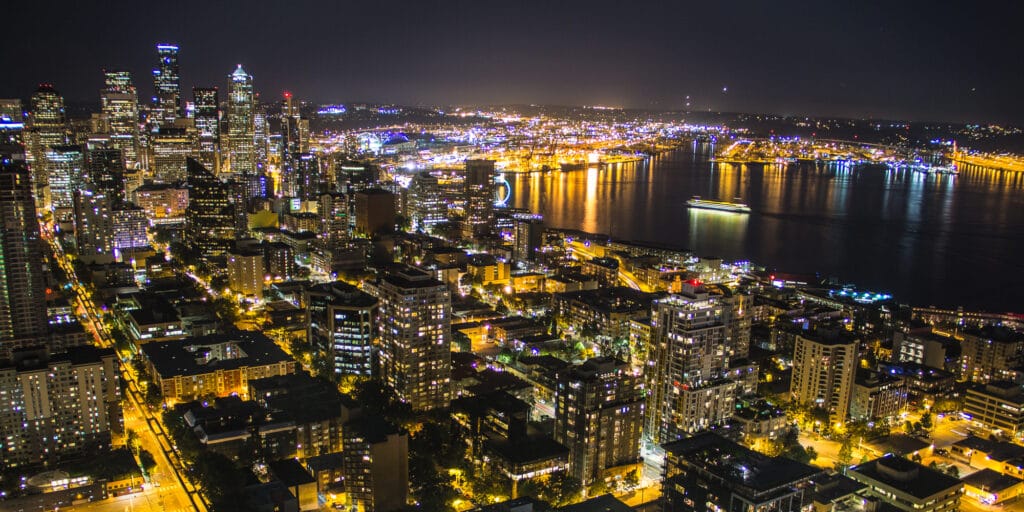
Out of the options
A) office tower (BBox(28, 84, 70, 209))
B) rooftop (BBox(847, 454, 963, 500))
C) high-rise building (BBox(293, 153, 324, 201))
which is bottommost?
rooftop (BBox(847, 454, 963, 500))

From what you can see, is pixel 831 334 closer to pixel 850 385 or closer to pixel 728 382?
pixel 850 385

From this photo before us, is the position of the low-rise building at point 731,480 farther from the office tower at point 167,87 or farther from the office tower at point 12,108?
the office tower at point 167,87

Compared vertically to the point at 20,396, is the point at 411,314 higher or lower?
higher

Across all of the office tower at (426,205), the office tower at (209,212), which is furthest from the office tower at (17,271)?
the office tower at (426,205)

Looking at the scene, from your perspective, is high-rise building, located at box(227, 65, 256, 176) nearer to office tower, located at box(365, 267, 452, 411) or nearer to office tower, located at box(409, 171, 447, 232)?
office tower, located at box(409, 171, 447, 232)

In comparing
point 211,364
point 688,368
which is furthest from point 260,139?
point 688,368

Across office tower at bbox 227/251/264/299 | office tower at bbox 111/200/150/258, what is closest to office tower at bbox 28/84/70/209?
office tower at bbox 111/200/150/258

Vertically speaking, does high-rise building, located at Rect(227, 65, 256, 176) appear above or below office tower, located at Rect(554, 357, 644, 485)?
above

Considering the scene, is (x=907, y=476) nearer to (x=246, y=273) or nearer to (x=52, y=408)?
(x=52, y=408)

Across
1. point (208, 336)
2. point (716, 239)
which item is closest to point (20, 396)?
point (208, 336)
